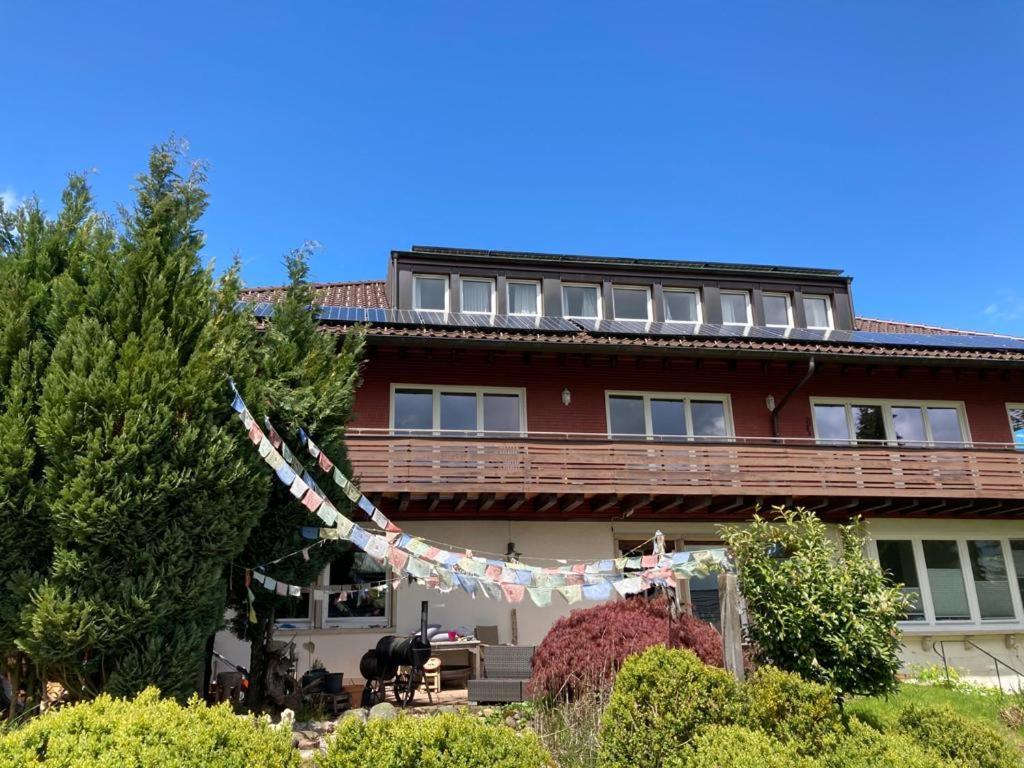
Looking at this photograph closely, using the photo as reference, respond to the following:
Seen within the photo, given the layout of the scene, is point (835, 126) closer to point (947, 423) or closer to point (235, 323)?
point (947, 423)

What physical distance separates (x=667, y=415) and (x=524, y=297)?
4.74 m

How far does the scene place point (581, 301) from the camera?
59.6 ft

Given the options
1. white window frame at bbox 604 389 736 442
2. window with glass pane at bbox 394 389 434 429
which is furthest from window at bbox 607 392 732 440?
window with glass pane at bbox 394 389 434 429

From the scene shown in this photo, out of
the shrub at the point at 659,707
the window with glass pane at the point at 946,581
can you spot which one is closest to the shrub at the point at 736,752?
the shrub at the point at 659,707

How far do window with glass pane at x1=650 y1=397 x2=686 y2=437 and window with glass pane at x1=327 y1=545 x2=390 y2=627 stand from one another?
652cm

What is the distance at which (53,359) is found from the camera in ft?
22.6

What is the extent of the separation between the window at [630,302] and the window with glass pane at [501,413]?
14.0 feet

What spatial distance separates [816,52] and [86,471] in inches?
467

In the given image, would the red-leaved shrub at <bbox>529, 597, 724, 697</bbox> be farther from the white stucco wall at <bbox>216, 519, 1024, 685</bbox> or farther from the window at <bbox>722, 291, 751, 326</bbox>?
the window at <bbox>722, 291, 751, 326</bbox>

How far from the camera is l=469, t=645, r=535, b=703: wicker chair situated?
9.55m

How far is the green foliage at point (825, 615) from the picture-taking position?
659 centimetres

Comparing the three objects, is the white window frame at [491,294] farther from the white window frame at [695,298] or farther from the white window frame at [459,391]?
the white window frame at [695,298]

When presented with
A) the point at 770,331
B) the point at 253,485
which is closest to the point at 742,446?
the point at 770,331

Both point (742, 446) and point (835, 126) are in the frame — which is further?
point (742, 446)
